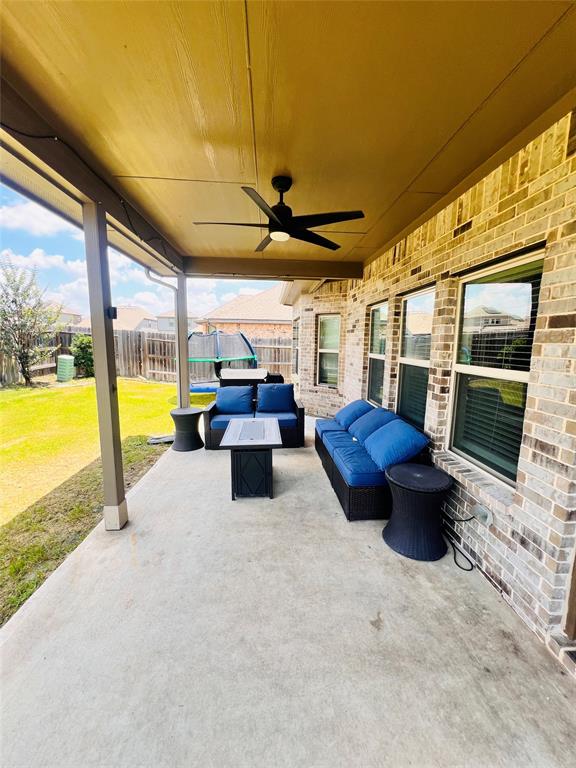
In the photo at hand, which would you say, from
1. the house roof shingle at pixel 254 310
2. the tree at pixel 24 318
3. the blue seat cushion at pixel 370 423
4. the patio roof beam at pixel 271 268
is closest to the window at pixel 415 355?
the blue seat cushion at pixel 370 423

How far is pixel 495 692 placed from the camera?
4.68 feet

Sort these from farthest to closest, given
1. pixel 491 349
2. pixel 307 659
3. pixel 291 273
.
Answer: pixel 291 273 < pixel 491 349 < pixel 307 659

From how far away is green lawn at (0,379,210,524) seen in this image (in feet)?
11.2

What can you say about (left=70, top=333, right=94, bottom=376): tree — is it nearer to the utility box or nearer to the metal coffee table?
the utility box

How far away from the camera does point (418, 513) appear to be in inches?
91.6

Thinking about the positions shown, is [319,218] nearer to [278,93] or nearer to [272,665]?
[278,93]

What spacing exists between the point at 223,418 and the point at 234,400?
0.46m

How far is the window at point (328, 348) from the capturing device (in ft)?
20.6

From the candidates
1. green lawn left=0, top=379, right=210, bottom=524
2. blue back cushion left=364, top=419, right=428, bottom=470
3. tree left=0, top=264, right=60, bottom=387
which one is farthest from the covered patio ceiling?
tree left=0, top=264, right=60, bottom=387

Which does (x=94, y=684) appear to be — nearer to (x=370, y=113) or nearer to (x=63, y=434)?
(x=370, y=113)

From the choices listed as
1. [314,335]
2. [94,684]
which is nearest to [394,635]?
[94,684]

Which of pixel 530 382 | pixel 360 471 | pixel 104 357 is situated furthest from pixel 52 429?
pixel 530 382

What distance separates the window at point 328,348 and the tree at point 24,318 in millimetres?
7048

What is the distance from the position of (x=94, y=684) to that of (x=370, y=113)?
3.34 m
